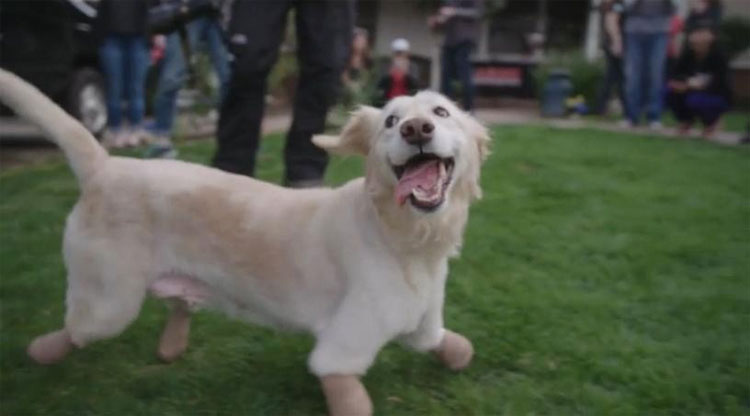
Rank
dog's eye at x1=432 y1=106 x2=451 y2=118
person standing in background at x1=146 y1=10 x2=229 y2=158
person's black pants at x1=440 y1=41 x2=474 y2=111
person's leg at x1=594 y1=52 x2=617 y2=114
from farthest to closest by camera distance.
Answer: person's leg at x1=594 y1=52 x2=617 y2=114 < person's black pants at x1=440 y1=41 x2=474 y2=111 < person standing in background at x1=146 y1=10 x2=229 y2=158 < dog's eye at x1=432 y1=106 x2=451 y2=118

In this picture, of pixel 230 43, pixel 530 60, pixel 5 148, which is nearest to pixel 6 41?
pixel 5 148

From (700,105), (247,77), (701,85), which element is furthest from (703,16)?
(247,77)

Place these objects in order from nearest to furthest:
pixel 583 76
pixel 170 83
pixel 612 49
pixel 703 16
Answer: pixel 170 83 < pixel 703 16 < pixel 612 49 < pixel 583 76

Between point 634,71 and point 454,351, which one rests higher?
point 634,71

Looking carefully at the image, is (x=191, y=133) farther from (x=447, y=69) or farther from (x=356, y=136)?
(x=356, y=136)

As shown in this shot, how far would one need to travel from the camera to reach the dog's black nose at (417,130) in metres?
2.10

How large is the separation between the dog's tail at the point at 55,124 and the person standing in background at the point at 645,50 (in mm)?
7356

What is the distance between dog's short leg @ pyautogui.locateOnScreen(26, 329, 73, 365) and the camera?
2.68 meters

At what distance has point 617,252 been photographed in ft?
12.8

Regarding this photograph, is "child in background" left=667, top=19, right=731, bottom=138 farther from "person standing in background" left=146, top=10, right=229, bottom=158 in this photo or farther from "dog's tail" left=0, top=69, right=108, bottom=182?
"dog's tail" left=0, top=69, right=108, bottom=182

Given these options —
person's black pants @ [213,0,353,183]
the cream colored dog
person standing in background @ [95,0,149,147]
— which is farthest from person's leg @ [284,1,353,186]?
person standing in background @ [95,0,149,147]

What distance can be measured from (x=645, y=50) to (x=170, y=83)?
5088 mm

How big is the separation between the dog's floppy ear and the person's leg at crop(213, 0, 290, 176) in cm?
148

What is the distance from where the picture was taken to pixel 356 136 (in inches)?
95.7
